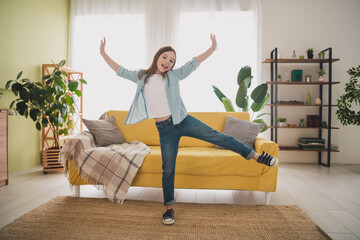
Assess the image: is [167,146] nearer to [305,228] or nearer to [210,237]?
[210,237]

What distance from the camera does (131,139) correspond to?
9.22 ft

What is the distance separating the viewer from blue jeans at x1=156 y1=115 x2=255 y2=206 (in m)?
1.73

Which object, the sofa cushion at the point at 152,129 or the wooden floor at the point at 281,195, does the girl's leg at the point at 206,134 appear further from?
the sofa cushion at the point at 152,129

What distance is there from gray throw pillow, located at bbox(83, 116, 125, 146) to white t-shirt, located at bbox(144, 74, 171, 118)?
3.38ft

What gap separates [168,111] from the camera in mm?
1711

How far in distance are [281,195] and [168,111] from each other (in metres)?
1.58

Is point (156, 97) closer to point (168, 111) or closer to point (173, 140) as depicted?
point (168, 111)

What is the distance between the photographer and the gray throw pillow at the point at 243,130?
2.47 metres

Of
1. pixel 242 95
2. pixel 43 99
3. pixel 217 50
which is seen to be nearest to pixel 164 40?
pixel 217 50

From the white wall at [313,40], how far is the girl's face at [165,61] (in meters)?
→ 3.01

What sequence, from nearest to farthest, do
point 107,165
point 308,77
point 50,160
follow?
point 107,165 < point 50,160 < point 308,77

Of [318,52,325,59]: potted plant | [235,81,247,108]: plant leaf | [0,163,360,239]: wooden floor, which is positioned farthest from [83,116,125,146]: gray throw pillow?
[318,52,325,59]: potted plant

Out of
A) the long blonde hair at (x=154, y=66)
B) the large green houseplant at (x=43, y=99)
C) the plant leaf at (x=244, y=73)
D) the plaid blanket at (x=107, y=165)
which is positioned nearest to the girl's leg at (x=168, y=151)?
the long blonde hair at (x=154, y=66)

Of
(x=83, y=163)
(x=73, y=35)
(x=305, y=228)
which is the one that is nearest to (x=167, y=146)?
(x=83, y=163)
